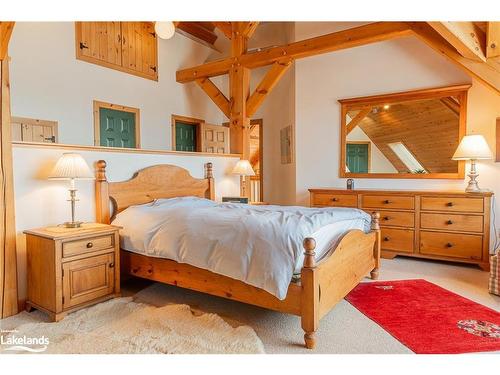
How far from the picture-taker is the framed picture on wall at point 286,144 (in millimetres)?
5277

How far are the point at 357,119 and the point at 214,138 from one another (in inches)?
112

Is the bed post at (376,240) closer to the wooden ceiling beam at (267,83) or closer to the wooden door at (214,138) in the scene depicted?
the wooden ceiling beam at (267,83)

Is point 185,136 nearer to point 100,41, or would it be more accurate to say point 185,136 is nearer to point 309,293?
point 100,41

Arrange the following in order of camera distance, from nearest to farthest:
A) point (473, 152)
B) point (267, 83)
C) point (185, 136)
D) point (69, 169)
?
point (69, 169)
point (473, 152)
point (267, 83)
point (185, 136)

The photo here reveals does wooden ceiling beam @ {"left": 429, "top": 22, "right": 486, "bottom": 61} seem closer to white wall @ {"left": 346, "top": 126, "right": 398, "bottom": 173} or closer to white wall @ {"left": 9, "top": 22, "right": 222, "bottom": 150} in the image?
white wall @ {"left": 346, "top": 126, "right": 398, "bottom": 173}

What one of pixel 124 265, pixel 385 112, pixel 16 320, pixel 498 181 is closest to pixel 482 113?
pixel 498 181

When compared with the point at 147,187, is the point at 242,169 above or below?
above

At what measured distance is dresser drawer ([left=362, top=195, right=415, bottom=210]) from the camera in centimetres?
390

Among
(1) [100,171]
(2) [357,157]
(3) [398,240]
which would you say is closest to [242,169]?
(2) [357,157]

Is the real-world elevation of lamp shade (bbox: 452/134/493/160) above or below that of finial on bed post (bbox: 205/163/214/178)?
above

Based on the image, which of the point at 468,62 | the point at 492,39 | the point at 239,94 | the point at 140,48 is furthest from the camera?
the point at 140,48

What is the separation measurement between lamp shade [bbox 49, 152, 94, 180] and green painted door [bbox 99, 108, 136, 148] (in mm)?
2239

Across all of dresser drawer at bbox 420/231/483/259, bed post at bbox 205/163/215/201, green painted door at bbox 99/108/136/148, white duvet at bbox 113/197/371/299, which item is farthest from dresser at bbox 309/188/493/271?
green painted door at bbox 99/108/136/148

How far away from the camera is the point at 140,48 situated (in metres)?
5.26
